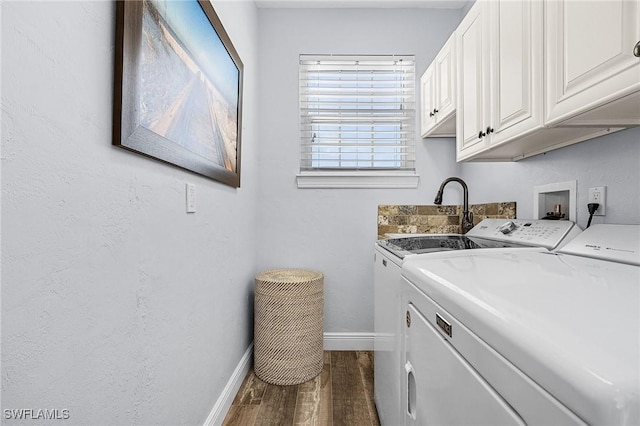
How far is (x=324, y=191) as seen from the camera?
93.2 inches

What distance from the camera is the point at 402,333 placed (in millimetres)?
1095

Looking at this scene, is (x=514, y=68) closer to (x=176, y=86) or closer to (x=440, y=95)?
(x=440, y=95)

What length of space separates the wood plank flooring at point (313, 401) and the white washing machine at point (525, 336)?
26.7 inches

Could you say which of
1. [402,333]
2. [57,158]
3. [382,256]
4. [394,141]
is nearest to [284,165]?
[394,141]

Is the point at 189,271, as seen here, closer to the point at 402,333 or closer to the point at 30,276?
the point at 30,276

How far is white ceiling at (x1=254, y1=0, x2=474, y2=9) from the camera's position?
89.2 inches

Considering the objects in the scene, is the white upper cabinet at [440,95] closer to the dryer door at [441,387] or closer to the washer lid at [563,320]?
the washer lid at [563,320]

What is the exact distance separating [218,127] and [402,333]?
120 cm

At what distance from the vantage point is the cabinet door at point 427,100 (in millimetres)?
2064

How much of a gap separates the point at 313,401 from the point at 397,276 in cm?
101

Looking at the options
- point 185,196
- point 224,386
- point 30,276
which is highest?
point 185,196

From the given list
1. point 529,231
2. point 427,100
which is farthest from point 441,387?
point 427,100

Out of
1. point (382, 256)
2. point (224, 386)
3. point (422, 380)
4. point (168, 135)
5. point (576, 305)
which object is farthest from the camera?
point (224, 386)

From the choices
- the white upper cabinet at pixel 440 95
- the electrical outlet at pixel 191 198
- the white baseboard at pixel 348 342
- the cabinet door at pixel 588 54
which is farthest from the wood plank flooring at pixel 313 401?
the white upper cabinet at pixel 440 95
